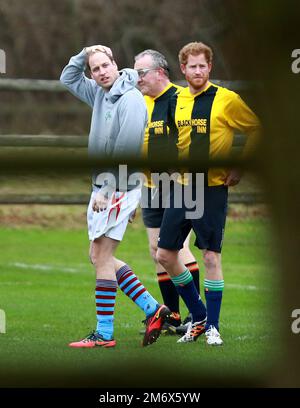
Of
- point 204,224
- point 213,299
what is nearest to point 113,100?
point 204,224

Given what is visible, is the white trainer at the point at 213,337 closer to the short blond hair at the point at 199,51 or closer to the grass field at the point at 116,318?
the grass field at the point at 116,318

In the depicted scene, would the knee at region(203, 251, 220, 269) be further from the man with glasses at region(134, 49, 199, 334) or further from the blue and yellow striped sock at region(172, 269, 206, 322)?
the man with glasses at region(134, 49, 199, 334)

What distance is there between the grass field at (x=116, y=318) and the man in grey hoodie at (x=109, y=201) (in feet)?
0.43

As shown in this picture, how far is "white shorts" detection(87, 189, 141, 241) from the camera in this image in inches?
166

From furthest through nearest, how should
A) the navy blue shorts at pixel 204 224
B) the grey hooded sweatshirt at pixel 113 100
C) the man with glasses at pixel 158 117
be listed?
1. the man with glasses at pixel 158 117
2. the navy blue shorts at pixel 204 224
3. the grey hooded sweatshirt at pixel 113 100

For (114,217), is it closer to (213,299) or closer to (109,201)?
(109,201)

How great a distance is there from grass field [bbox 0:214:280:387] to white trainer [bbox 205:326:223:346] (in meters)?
0.05

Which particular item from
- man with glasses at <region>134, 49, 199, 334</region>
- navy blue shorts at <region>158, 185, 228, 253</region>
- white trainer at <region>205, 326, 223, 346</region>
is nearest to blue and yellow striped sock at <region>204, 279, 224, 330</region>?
white trainer at <region>205, 326, 223, 346</region>

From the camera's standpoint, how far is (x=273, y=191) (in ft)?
5.17

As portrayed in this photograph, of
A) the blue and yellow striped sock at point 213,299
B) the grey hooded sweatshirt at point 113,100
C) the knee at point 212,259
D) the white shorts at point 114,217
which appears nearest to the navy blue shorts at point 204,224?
the knee at point 212,259

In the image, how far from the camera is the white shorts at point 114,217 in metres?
4.21

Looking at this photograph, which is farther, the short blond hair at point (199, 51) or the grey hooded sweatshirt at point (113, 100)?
the short blond hair at point (199, 51)

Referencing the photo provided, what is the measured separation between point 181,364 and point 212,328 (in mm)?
2648
